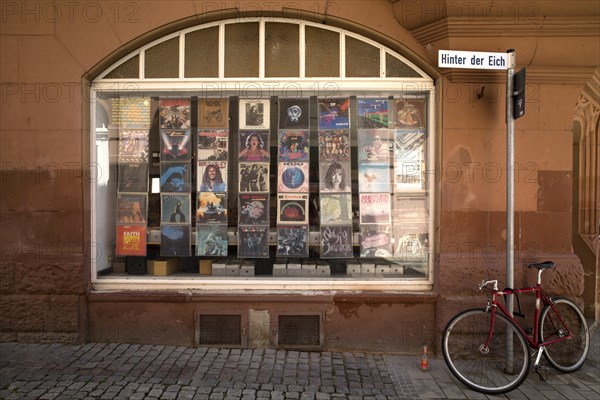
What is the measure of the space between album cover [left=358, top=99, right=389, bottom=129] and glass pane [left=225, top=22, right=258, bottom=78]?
132cm

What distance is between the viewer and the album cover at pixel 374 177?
5.56m

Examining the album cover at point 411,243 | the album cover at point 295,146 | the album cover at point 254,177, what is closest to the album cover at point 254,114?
the album cover at point 295,146

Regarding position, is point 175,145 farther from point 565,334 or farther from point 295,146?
point 565,334

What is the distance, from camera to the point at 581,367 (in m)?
4.93

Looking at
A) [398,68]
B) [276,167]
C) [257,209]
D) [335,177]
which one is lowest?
[257,209]

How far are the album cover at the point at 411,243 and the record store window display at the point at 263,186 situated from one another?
2 centimetres

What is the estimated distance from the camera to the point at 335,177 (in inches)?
219

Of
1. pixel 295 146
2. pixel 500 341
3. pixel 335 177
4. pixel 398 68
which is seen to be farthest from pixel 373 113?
pixel 500 341

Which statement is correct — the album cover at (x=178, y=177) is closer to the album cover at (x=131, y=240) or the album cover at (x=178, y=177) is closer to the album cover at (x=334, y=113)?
the album cover at (x=131, y=240)

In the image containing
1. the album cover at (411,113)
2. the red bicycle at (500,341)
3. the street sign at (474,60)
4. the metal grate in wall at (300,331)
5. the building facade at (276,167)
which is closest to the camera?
the red bicycle at (500,341)

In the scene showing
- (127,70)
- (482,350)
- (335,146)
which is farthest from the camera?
(335,146)

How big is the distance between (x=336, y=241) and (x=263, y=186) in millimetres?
1093

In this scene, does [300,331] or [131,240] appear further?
[131,240]

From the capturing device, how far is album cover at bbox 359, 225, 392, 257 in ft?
18.3
